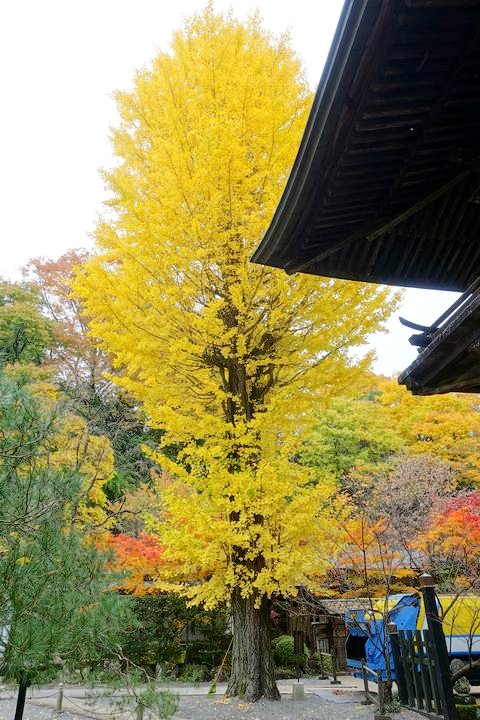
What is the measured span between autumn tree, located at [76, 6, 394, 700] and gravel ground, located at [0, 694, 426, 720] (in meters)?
0.28

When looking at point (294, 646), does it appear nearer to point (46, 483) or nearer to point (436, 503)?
point (436, 503)

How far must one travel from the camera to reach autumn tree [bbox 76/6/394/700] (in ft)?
20.9

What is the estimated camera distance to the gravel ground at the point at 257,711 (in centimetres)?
661

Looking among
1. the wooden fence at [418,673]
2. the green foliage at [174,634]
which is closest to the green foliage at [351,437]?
the green foliage at [174,634]

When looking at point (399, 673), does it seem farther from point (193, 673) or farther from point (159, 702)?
point (193, 673)

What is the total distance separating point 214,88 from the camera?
7.26m

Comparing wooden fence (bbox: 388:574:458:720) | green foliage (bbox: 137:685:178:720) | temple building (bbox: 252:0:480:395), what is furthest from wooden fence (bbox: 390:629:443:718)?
temple building (bbox: 252:0:480:395)

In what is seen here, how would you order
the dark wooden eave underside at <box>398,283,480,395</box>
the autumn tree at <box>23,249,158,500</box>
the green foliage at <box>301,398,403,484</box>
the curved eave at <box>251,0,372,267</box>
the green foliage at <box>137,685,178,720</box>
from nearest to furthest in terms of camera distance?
1. the curved eave at <box>251,0,372,267</box>
2. the dark wooden eave underside at <box>398,283,480,395</box>
3. the green foliage at <box>137,685,178,720</box>
4. the autumn tree at <box>23,249,158,500</box>
5. the green foliage at <box>301,398,403,484</box>

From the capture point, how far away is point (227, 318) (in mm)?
7672

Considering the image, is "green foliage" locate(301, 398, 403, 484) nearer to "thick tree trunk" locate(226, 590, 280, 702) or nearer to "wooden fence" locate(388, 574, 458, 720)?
"thick tree trunk" locate(226, 590, 280, 702)

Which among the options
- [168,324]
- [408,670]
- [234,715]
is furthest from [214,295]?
[234,715]

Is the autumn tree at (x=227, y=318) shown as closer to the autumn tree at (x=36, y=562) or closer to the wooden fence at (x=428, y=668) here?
the wooden fence at (x=428, y=668)

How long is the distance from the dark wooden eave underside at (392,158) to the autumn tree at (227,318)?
3121 mm

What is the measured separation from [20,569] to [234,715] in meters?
5.09
